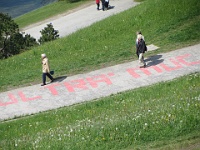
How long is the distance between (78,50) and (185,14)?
7586 millimetres

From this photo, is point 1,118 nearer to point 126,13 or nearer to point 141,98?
point 141,98

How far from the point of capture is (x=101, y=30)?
2867 centimetres

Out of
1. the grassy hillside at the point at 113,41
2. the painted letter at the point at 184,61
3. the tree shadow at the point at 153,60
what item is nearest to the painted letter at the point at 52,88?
the grassy hillside at the point at 113,41

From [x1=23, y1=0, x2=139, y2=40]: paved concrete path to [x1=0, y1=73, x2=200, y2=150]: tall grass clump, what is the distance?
19.5m

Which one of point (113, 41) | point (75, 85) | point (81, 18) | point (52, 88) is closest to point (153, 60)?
point (75, 85)

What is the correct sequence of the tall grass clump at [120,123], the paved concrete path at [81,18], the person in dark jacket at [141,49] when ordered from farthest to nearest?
1. the paved concrete path at [81,18]
2. the person in dark jacket at [141,49]
3. the tall grass clump at [120,123]

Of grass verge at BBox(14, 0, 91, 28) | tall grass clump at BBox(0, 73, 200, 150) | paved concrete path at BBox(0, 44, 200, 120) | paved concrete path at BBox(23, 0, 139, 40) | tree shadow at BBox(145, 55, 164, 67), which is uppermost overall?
grass verge at BBox(14, 0, 91, 28)

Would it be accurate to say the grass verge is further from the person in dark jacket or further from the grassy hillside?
the person in dark jacket

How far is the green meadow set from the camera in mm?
13242

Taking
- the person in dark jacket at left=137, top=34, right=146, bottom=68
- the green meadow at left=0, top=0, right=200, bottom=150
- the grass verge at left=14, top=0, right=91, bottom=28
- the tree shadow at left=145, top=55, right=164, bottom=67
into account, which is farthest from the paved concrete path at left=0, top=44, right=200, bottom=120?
the grass verge at left=14, top=0, right=91, bottom=28

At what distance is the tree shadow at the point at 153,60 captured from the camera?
71.3ft

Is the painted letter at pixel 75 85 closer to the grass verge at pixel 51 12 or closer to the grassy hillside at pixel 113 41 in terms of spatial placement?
the grassy hillside at pixel 113 41

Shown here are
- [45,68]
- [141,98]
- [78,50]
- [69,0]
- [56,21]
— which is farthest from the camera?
[69,0]

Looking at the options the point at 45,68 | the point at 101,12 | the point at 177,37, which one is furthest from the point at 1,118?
the point at 101,12
